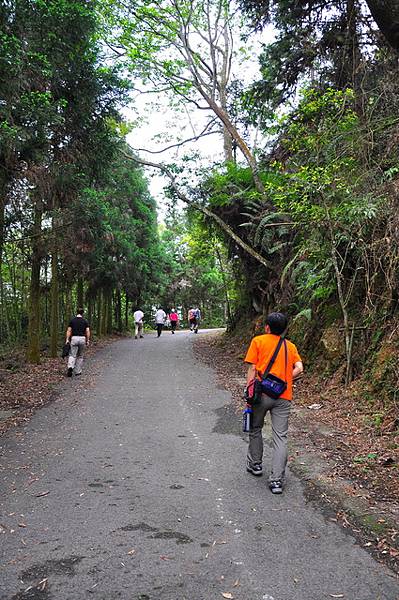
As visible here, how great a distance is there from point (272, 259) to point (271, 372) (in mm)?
11579

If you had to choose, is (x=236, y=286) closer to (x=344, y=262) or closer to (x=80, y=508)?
(x=344, y=262)

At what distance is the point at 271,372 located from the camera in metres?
5.21

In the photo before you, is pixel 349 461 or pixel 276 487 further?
pixel 349 461

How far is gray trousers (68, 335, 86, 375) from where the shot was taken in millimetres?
13227

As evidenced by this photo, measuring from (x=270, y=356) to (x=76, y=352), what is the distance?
9.45 meters

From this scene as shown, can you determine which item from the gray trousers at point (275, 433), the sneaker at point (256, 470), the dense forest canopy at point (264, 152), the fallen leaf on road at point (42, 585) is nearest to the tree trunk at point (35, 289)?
the dense forest canopy at point (264, 152)

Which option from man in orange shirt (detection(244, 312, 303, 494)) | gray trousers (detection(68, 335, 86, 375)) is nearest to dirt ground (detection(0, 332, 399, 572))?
man in orange shirt (detection(244, 312, 303, 494))

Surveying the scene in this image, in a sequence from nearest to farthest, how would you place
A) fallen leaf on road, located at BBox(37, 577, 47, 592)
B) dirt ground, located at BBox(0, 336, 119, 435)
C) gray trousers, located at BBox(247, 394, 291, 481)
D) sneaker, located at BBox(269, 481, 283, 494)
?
fallen leaf on road, located at BBox(37, 577, 47, 592)
sneaker, located at BBox(269, 481, 283, 494)
gray trousers, located at BBox(247, 394, 291, 481)
dirt ground, located at BBox(0, 336, 119, 435)

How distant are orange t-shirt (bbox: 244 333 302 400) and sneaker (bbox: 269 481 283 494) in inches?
35.8

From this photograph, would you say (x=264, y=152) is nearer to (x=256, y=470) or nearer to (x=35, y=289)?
(x=35, y=289)

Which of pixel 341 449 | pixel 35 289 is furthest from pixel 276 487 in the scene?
pixel 35 289

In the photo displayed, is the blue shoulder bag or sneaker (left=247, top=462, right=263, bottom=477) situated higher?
the blue shoulder bag

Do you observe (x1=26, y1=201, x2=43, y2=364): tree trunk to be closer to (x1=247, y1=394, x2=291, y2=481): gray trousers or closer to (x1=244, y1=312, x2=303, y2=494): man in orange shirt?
(x1=244, y1=312, x2=303, y2=494): man in orange shirt

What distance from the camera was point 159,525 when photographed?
13.7 feet
